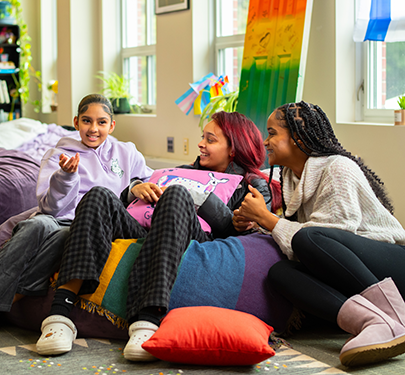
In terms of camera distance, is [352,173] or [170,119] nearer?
[352,173]

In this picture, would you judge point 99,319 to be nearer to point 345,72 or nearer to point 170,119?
point 345,72

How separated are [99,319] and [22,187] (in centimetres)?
151

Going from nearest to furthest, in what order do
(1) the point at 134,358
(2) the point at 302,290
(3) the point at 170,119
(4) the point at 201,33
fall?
(1) the point at 134,358 → (2) the point at 302,290 → (4) the point at 201,33 → (3) the point at 170,119

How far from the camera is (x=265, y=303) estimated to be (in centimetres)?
172

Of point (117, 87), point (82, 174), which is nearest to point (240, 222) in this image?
point (82, 174)

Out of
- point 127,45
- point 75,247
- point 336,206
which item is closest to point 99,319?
point 75,247

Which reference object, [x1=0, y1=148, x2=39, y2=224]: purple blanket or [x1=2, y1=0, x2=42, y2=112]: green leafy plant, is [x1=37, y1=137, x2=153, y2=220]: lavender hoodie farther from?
[x1=2, y1=0, x2=42, y2=112]: green leafy plant

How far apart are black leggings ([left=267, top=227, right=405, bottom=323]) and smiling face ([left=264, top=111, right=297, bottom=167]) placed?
331 mm

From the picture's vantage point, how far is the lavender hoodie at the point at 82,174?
2.00 m

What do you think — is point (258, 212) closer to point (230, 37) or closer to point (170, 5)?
point (230, 37)

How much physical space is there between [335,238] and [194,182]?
0.73m

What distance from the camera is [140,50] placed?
4883 millimetres

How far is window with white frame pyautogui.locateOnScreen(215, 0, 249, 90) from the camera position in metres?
3.77

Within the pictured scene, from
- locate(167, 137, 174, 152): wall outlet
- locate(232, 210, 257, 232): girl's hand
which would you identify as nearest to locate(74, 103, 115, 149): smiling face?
locate(232, 210, 257, 232): girl's hand
